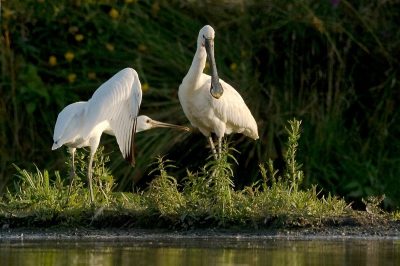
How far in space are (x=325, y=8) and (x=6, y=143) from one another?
3849 millimetres

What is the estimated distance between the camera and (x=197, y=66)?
904cm

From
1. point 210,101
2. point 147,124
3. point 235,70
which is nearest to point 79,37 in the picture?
point 147,124

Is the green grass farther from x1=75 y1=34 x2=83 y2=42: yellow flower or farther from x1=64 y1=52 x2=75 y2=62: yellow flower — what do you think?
x1=75 y1=34 x2=83 y2=42: yellow flower

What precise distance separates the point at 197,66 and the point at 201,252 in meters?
3.29

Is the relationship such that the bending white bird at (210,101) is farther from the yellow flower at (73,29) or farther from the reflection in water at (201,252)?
the reflection in water at (201,252)

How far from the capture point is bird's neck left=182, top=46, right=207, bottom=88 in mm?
9008

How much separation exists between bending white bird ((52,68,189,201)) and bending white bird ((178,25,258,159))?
84cm

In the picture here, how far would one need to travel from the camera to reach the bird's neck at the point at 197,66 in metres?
9.01

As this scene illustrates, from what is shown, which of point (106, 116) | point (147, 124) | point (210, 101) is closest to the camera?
point (106, 116)

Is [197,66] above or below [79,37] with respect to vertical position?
below

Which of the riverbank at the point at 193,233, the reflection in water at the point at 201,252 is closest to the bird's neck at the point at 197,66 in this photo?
the riverbank at the point at 193,233

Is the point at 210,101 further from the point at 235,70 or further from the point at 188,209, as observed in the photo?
the point at 188,209

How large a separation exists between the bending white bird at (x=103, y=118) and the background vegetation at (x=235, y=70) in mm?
1984

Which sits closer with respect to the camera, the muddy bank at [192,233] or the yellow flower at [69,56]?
the muddy bank at [192,233]
